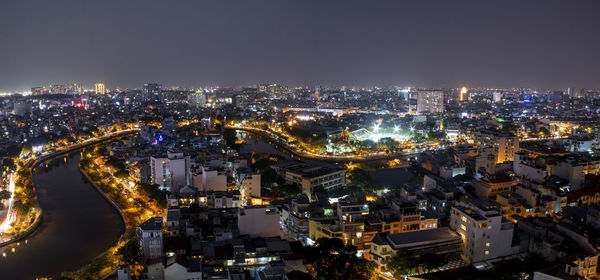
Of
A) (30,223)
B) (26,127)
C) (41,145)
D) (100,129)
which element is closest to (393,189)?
(30,223)

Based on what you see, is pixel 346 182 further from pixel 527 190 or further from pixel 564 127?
pixel 564 127

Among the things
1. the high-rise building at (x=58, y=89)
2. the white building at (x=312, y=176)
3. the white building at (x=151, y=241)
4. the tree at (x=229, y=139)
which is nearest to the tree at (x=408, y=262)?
the white building at (x=151, y=241)

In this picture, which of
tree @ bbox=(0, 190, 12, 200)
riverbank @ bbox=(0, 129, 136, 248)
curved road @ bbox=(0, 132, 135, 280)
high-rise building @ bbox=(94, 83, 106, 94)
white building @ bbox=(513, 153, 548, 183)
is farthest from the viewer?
high-rise building @ bbox=(94, 83, 106, 94)

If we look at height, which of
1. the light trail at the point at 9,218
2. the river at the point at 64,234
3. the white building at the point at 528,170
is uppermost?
the white building at the point at 528,170

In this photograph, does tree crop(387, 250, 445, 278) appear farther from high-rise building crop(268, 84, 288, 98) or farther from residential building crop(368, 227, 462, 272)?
high-rise building crop(268, 84, 288, 98)

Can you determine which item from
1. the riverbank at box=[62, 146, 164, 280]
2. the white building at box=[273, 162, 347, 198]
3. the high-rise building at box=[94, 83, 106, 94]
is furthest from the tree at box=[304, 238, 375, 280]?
the high-rise building at box=[94, 83, 106, 94]

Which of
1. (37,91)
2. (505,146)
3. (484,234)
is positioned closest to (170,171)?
(484,234)

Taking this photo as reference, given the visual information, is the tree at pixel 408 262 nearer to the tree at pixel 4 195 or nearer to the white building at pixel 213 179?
the white building at pixel 213 179
